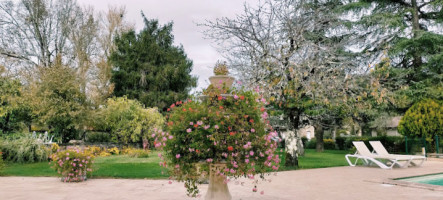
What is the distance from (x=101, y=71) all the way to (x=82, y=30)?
13.8 ft

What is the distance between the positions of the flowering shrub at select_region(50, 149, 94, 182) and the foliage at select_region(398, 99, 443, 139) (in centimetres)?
1616

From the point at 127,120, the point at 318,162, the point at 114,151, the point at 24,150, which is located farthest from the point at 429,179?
the point at 127,120

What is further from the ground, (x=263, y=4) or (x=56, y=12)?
(x=56, y=12)

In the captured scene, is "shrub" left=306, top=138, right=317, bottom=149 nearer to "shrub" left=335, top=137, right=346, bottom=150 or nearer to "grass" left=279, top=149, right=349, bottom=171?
"shrub" left=335, top=137, right=346, bottom=150

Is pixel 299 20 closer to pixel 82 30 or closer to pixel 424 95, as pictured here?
pixel 424 95

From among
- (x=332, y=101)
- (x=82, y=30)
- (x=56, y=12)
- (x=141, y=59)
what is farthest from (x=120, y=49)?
(x=332, y=101)

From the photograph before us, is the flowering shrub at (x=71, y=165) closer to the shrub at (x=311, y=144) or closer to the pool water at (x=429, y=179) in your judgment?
the pool water at (x=429, y=179)

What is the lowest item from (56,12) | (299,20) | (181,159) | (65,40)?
(181,159)

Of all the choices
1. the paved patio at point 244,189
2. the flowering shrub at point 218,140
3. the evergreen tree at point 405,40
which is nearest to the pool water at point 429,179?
the paved patio at point 244,189

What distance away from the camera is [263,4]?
11.8 metres

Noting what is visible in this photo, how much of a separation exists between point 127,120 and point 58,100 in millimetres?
4764

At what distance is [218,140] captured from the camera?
486 cm

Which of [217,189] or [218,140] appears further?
[217,189]

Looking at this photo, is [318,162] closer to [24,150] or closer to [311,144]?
[24,150]
